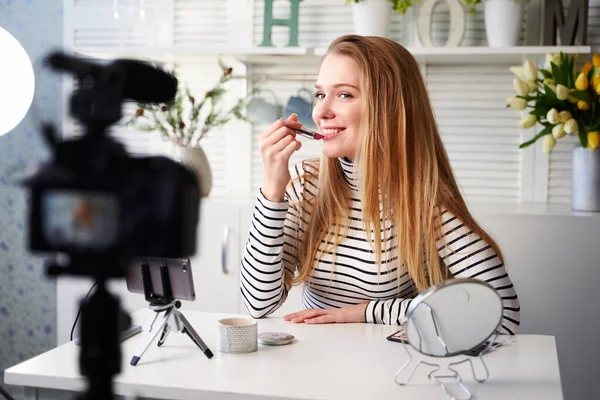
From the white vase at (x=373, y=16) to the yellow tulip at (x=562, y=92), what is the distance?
68cm

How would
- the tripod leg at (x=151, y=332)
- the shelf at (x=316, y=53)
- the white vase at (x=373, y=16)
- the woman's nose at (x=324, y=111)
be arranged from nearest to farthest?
the tripod leg at (x=151, y=332) → the woman's nose at (x=324, y=111) → the shelf at (x=316, y=53) → the white vase at (x=373, y=16)

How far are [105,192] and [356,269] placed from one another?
1.40m

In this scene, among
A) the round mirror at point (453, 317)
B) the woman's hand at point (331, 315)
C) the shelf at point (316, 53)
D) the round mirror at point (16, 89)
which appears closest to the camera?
the round mirror at point (16, 89)

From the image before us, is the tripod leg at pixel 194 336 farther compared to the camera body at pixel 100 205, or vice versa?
the tripod leg at pixel 194 336

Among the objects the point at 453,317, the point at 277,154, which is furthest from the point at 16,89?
the point at 277,154

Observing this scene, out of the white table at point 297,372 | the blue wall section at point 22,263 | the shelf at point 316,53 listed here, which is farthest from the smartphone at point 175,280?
the blue wall section at point 22,263

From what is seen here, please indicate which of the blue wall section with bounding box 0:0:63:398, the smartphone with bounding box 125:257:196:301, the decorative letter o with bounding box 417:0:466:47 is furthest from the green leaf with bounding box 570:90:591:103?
the blue wall section with bounding box 0:0:63:398

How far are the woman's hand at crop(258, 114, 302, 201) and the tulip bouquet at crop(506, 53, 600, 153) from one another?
1.13m

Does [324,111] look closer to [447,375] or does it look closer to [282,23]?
[447,375]

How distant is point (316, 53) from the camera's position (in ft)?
8.79

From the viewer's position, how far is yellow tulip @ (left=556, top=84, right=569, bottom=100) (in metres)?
2.32

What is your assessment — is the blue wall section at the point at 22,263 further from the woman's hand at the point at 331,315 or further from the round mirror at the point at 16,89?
the round mirror at the point at 16,89

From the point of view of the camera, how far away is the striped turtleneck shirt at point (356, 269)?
162 cm

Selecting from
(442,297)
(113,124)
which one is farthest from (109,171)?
(442,297)
